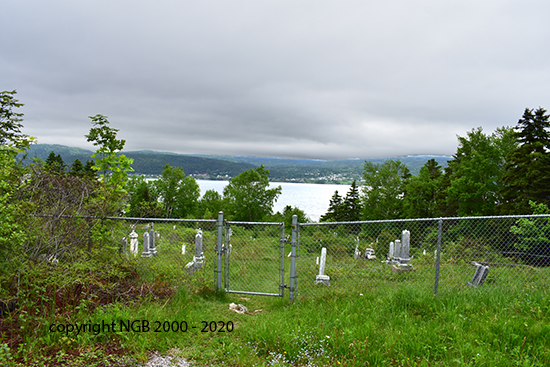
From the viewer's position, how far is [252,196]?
149ft

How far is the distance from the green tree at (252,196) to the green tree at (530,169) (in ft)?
102

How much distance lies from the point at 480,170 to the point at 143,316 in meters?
28.9

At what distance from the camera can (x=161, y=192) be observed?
49250mm

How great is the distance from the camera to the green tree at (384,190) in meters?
44.9

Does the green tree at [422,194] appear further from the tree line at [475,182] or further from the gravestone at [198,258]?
the gravestone at [198,258]

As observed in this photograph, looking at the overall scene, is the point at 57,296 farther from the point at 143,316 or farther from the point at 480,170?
the point at 480,170

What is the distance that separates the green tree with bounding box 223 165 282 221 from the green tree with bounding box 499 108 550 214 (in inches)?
1230

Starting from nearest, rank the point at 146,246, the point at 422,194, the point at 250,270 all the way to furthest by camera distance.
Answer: the point at 146,246 < the point at 250,270 < the point at 422,194

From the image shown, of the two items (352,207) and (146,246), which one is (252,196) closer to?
(352,207)

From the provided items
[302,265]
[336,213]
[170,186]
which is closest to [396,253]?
[302,265]

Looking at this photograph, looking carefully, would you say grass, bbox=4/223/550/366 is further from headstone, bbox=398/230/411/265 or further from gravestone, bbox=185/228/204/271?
headstone, bbox=398/230/411/265

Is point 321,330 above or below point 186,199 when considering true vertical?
above

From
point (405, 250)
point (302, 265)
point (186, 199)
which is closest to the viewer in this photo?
point (405, 250)

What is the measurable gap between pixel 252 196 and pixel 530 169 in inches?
1340
